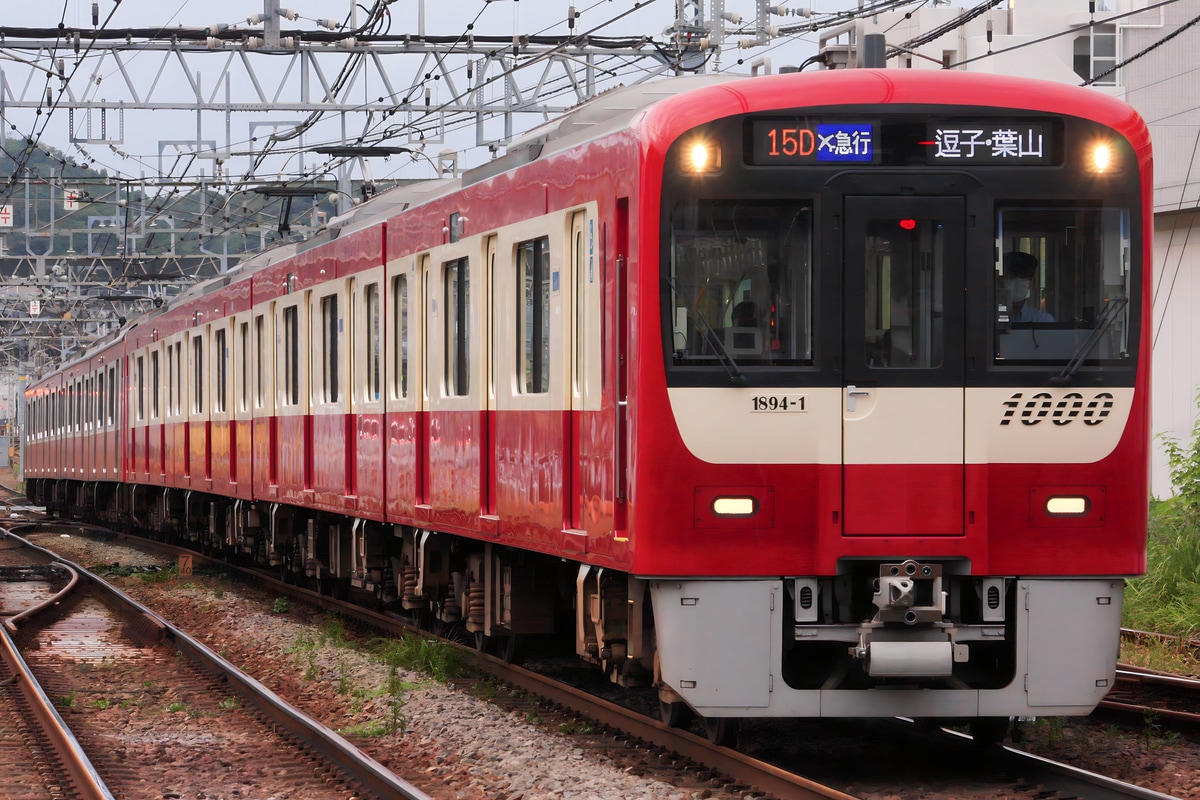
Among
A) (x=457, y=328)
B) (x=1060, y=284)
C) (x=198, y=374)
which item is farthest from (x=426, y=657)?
(x=198, y=374)

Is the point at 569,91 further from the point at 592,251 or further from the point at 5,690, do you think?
the point at 592,251

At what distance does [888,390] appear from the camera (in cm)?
714

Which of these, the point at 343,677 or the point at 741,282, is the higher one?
the point at 741,282

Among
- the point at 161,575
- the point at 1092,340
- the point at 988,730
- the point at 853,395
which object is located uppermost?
the point at 1092,340

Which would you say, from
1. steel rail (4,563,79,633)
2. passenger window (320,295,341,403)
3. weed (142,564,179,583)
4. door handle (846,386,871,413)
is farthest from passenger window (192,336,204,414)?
door handle (846,386,871,413)

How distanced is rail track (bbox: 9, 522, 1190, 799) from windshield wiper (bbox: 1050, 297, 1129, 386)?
1.61 metres

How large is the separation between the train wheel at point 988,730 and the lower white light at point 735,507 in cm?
154

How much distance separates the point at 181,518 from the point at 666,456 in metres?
17.7

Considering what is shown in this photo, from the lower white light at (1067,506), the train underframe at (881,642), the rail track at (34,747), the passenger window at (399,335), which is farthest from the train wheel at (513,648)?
the lower white light at (1067,506)

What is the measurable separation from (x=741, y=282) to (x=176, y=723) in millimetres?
4639

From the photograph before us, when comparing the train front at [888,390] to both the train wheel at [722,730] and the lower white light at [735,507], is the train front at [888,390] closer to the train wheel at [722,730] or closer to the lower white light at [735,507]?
the lower white light at [735,507]

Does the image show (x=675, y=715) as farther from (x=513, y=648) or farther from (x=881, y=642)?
(x=513, y=648)

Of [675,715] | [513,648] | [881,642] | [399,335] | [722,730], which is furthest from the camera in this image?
[399,335]

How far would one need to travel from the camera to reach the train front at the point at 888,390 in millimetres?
7090
